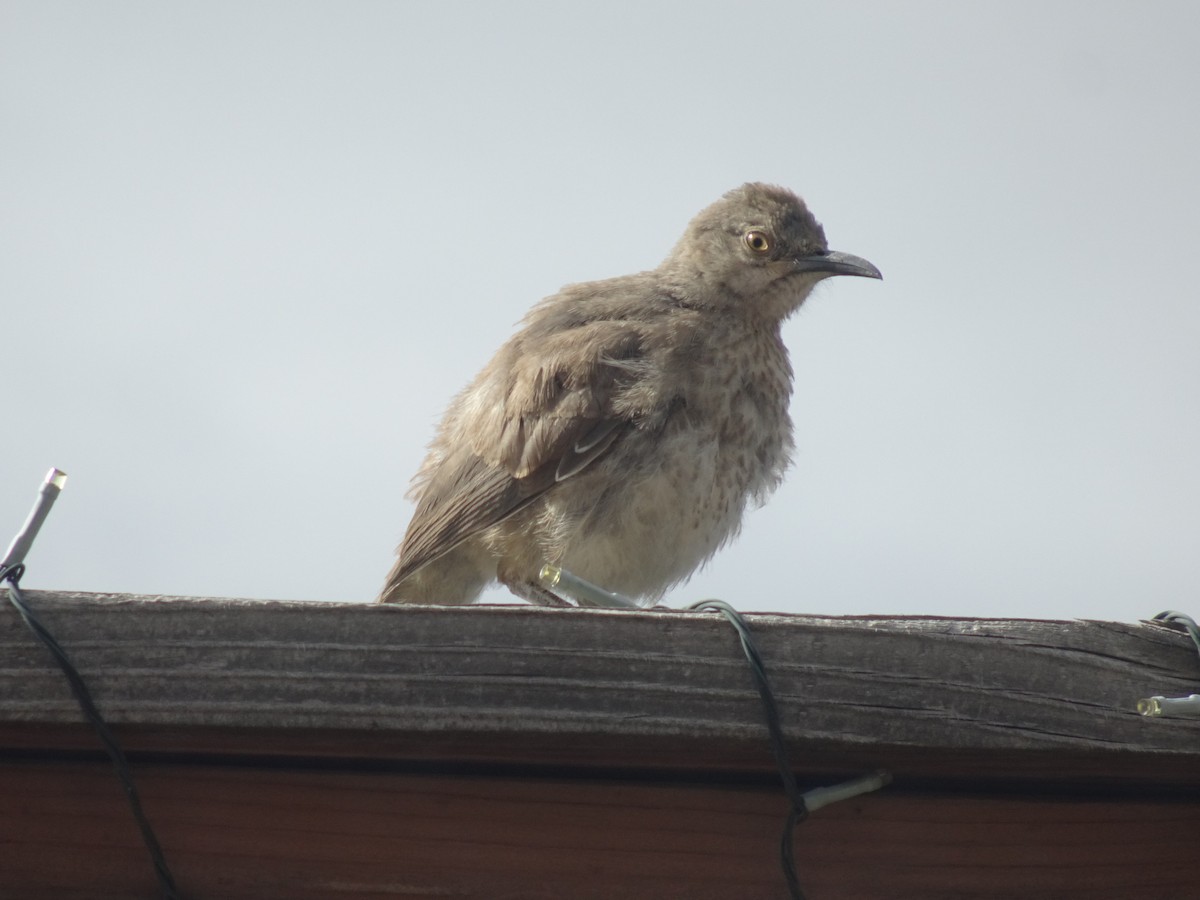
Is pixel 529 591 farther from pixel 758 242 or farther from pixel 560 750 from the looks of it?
pixel 560 750

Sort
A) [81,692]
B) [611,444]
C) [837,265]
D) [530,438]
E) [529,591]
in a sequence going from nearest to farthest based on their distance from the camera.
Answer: [81,692], [611,444], [530,438], [529,591], [837,265]

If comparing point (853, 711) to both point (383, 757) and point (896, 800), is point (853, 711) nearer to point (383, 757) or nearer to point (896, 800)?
point (896, 800)

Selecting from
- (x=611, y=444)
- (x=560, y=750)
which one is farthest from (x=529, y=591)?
(x=560, y=750)

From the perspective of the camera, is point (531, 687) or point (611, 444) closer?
point (531, 687)

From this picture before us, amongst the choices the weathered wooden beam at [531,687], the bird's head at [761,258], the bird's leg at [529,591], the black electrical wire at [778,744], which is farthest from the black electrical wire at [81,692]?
the bird's head at [761,258]

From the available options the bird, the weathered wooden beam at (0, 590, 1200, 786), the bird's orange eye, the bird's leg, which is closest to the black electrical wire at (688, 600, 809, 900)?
the weathered wooden beam at (0, 590, 1200, 786)

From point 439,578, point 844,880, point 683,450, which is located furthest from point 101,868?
point 439,578
